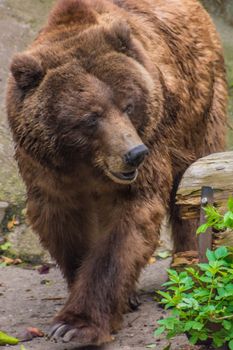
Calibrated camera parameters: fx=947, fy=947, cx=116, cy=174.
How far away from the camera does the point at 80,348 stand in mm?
5473

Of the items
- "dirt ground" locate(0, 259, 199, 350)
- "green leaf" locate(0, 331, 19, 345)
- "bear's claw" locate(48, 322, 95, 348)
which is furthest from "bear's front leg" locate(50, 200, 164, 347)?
"green leaf" locate(0, 331, 19, 345)

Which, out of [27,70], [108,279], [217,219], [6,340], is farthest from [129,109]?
[6,340]

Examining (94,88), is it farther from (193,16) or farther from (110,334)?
(193,16)

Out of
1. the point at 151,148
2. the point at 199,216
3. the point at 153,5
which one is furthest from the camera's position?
the point at 153,5

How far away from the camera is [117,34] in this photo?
5.70m

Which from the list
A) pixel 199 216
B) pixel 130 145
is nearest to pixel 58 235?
pixel 130 145

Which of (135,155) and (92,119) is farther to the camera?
(92,119)

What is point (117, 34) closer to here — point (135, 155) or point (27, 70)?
point (27, 70)

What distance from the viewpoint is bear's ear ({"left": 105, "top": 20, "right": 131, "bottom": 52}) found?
570 centimetres

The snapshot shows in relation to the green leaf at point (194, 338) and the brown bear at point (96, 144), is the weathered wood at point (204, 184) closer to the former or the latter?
the brown bear at point (96, 144)

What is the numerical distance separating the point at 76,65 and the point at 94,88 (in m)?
0.21

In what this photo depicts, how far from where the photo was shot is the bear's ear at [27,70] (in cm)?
560

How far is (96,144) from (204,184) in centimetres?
97

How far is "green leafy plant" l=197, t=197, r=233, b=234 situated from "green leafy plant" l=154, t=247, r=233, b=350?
0.40 ft
